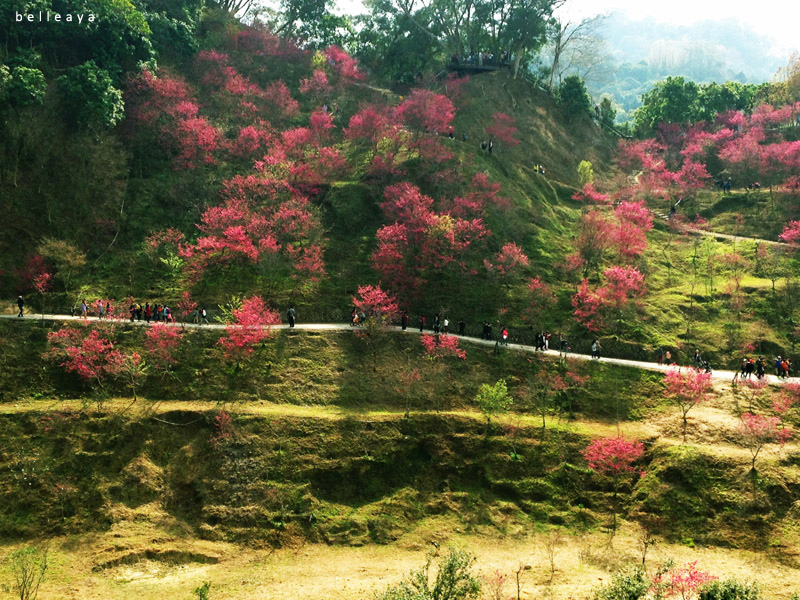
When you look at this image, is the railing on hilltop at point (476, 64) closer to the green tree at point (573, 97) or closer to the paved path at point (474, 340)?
the green tree at point (573, 97)

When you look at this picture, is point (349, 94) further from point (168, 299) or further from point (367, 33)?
point (168, 299)

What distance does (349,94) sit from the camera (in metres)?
75.4

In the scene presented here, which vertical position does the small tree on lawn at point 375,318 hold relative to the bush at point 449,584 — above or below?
above

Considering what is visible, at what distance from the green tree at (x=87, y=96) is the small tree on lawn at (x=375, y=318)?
32221mm

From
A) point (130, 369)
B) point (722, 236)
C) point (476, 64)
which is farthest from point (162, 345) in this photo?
point (722, 236)

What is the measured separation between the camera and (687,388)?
1606 inches

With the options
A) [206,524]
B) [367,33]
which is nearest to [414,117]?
[367,33]

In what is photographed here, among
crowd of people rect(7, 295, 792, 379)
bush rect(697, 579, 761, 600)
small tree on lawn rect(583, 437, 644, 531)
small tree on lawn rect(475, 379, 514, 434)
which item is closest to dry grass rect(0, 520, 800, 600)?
small tree on lawn rect(583, 437, 644, 531)

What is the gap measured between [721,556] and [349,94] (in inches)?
2574

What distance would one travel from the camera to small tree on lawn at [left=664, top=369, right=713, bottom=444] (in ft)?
132

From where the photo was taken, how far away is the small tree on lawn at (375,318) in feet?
148

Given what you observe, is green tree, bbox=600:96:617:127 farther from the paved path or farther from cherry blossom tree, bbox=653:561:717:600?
cherry blossom tree, bbox=653:561:717:600

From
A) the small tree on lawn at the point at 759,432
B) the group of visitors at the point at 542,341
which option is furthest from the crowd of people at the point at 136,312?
the small tree on lawn at the point at 759,432

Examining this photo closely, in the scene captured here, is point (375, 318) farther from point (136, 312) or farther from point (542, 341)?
point (136, 312)
